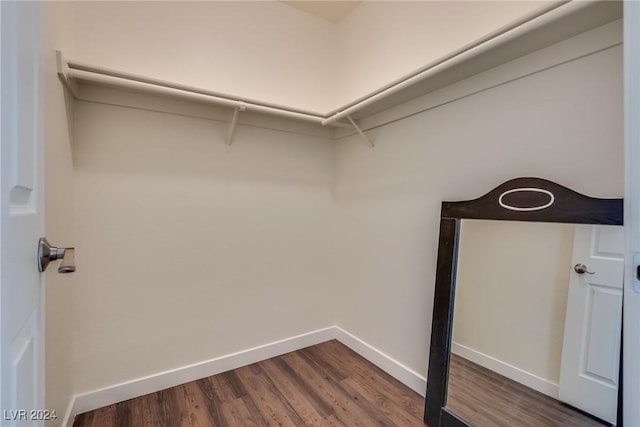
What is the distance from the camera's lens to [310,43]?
92.3 inches

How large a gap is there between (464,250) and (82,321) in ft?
6.85

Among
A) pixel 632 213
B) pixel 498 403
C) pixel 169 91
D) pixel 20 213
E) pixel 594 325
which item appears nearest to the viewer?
pixel 20 213

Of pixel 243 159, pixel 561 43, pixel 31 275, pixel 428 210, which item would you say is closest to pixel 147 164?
pixel 243 159

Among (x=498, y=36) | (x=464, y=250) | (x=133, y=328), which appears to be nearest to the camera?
(x=498, y=36)

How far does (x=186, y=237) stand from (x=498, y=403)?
1.90 meters

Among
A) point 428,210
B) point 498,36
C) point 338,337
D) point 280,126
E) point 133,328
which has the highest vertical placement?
point 498,36

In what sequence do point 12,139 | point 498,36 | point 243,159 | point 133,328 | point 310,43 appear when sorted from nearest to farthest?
point 12,139 → point 498,36 → point 133,328 → point 243,159 → point 310,43

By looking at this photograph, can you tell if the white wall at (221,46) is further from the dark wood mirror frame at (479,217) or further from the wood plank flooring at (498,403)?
the wood plank flooring at (498,403)

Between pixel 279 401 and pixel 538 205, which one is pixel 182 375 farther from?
pixel 538 205

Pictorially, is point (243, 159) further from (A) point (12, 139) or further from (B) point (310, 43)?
(A) point (12, 139)

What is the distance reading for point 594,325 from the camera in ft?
3.61

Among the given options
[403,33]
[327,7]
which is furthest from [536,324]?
[327,7]

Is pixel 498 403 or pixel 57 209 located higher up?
pixel 57 209

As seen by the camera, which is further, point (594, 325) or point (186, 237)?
point (186, 237)
